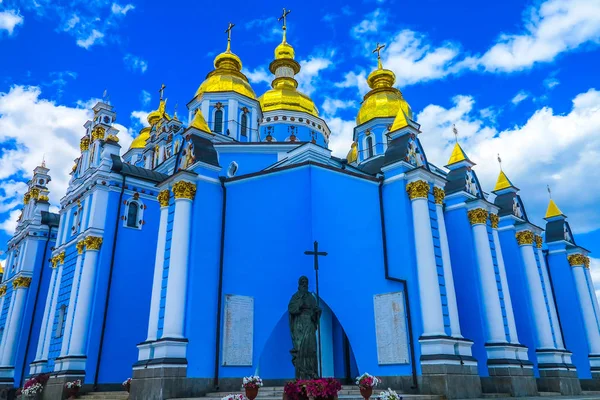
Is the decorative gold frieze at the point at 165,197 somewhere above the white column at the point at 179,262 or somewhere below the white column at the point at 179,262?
above

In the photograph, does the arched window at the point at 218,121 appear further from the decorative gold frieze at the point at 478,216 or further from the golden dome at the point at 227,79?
the decorative gold frieze at the point at 478,216

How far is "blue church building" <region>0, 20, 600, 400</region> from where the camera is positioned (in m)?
12.3

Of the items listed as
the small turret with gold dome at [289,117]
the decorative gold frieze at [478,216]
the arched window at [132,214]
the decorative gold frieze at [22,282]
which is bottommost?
the decorative gold frieze at [22,282]

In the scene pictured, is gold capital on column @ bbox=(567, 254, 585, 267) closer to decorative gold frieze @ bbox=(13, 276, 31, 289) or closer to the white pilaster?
the white pilaster

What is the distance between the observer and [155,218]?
1886 centimetres

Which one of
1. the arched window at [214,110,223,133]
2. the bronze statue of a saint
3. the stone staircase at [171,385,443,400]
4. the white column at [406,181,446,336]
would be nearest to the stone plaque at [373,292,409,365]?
the white column at [406,181,446,336]

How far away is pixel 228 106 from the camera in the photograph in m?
23.2

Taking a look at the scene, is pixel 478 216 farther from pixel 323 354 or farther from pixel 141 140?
pixel 141 140

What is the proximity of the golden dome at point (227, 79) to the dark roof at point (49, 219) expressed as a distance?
9148 millimetres

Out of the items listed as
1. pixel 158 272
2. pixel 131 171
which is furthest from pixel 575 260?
pixel 131 171

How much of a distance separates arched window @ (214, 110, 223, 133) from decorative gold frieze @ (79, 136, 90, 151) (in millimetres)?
5423

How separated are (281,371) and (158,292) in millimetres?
3925

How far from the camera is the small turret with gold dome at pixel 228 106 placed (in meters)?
22.8

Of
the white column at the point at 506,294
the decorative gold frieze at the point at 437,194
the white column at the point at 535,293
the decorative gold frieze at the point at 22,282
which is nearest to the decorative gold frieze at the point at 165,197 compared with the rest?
the decorative gold frieze at the point at 437,194
